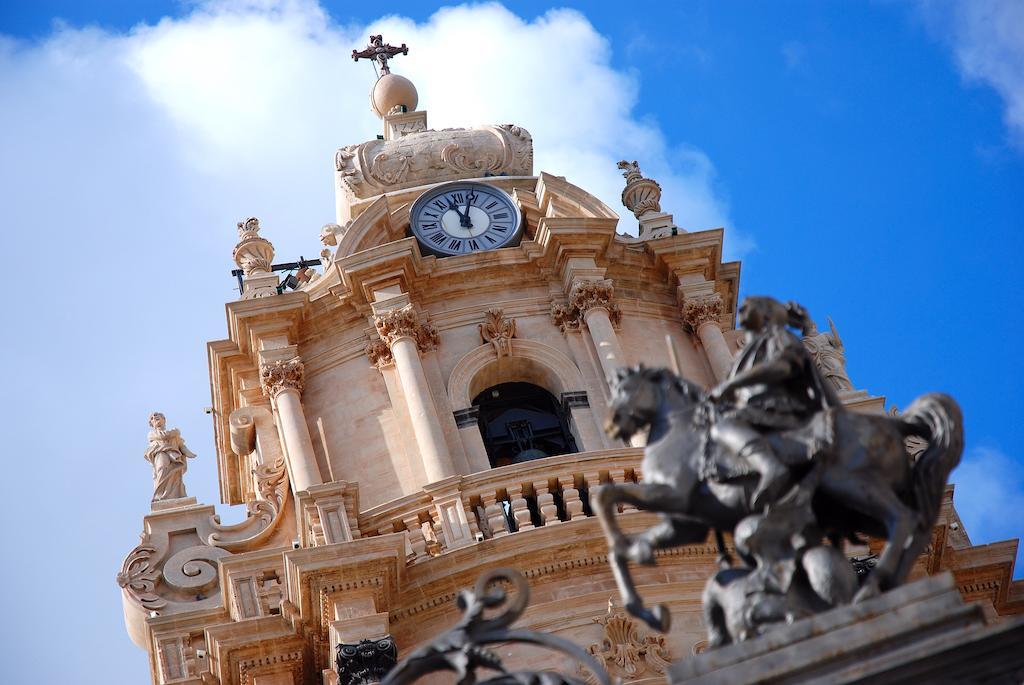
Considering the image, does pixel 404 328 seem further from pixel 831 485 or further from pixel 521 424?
pixel 831 485

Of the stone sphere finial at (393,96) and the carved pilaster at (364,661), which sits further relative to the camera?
the stone sphere finial at (393,96)

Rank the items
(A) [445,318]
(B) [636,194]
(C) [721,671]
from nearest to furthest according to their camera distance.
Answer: (C) [721,671]
(A) [445,318]
(B) [636,194]

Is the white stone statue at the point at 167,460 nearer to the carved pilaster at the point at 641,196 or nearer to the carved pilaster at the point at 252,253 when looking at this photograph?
the carved pilaster at the point at 252,253

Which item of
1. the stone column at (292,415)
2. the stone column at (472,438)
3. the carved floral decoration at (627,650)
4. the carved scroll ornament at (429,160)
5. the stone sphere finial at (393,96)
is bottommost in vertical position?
the carved floral decoration at (627,650)

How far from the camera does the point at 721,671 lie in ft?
29.2

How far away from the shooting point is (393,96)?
34.3m

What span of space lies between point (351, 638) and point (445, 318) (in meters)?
7.02

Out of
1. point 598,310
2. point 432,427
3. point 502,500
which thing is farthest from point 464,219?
point 502,500

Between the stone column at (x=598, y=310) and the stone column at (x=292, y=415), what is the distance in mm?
3909

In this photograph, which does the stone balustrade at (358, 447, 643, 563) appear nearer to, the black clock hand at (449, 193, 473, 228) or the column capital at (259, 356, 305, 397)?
the column capital at (259, 356, 305, 397)

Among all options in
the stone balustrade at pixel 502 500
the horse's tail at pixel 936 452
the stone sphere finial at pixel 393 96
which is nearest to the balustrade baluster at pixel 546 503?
the stone balustrade at pixel 502 500

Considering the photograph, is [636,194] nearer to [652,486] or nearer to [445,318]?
[445,318]

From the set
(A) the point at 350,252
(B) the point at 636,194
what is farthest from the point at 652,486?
(B) the point at 636,194

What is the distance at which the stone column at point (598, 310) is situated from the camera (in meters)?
28.4
